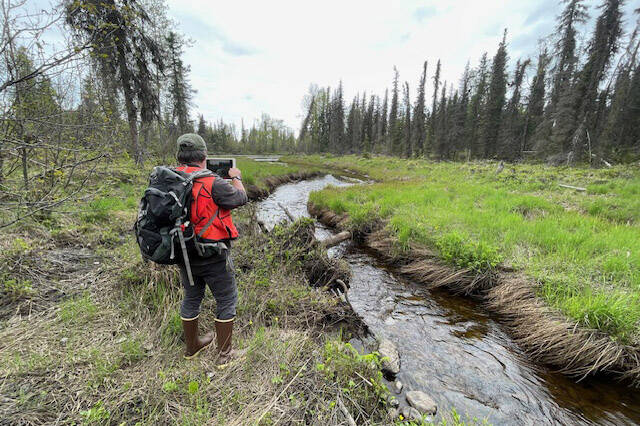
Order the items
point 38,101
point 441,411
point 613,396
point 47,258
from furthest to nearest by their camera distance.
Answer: point 47,258 → point 38,101 → point 613,396 → point 441,411

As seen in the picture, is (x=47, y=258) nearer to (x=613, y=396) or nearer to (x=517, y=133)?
(x=613, y=396)

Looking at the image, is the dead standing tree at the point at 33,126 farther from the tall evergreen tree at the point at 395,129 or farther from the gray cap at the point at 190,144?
the tall evergreen tree at the point at 395,129

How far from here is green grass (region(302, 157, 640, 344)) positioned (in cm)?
393

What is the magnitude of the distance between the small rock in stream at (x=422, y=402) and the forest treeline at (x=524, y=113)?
78.9 ft

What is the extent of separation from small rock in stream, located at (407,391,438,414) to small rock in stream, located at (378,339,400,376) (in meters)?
0.35

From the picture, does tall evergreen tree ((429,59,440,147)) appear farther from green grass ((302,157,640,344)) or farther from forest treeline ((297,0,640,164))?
green grass ((302,157,640,344))

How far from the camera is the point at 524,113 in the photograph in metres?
38.9

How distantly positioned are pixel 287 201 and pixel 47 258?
1014 cm

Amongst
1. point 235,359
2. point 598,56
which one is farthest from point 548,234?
point 598,56

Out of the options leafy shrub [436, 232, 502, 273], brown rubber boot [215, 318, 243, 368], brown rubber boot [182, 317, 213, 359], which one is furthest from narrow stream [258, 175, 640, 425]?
brown rubber boot [182, 317, 213, 359]


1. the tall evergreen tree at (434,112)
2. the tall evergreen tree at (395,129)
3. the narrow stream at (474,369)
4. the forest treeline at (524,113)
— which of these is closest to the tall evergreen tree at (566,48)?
the forest treeline at (524,113)

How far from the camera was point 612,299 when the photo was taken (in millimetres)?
3717

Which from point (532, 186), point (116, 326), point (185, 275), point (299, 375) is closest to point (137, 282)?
point (116, 326)

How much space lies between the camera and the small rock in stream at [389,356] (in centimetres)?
337
